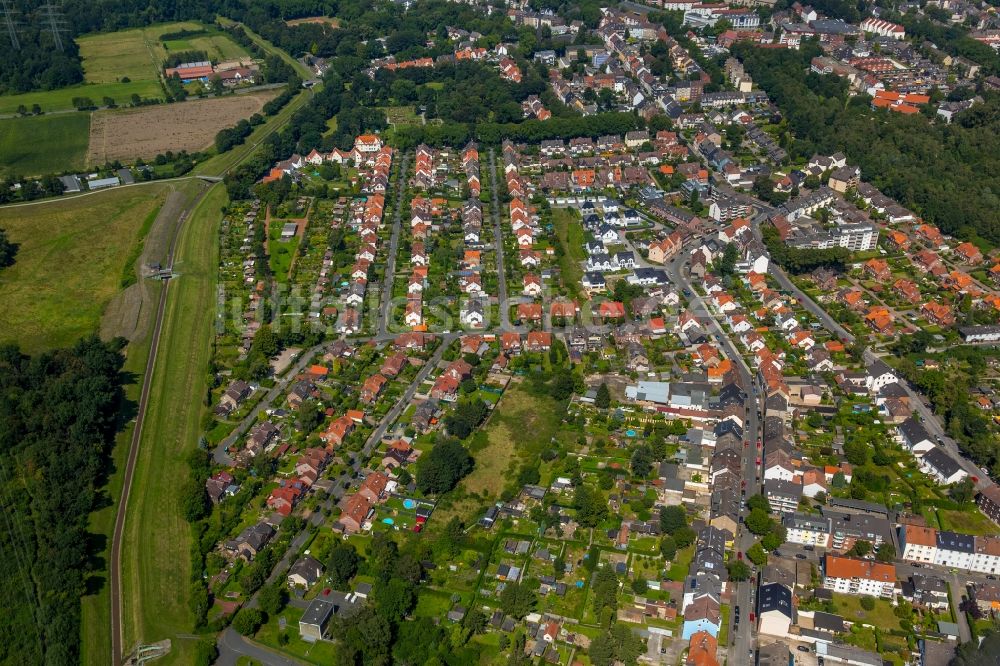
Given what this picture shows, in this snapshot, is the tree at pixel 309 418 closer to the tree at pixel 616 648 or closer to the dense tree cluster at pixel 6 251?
the tree at pixel 616 648

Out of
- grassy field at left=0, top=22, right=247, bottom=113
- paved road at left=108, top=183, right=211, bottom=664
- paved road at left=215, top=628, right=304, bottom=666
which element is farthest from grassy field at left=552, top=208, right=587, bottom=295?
grassy field at left=0, top=22, right=247, bottom=113

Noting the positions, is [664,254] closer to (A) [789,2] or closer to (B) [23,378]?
(B) [23,378]

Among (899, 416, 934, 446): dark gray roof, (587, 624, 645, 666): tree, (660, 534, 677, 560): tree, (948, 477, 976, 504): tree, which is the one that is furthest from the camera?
(899, 416, 934, 446): dark gray roof

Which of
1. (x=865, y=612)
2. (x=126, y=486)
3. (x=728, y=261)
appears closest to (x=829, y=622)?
A: (x=865, y=612)

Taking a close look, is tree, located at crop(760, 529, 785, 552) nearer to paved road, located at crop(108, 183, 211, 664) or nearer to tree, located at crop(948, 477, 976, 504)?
tree, located at crop(948, 477, 976, 504)

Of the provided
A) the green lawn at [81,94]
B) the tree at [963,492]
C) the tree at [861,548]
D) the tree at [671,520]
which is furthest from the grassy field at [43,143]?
the tree at [963,492]

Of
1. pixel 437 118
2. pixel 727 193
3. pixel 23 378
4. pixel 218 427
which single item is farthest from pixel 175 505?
pixel 437 118
